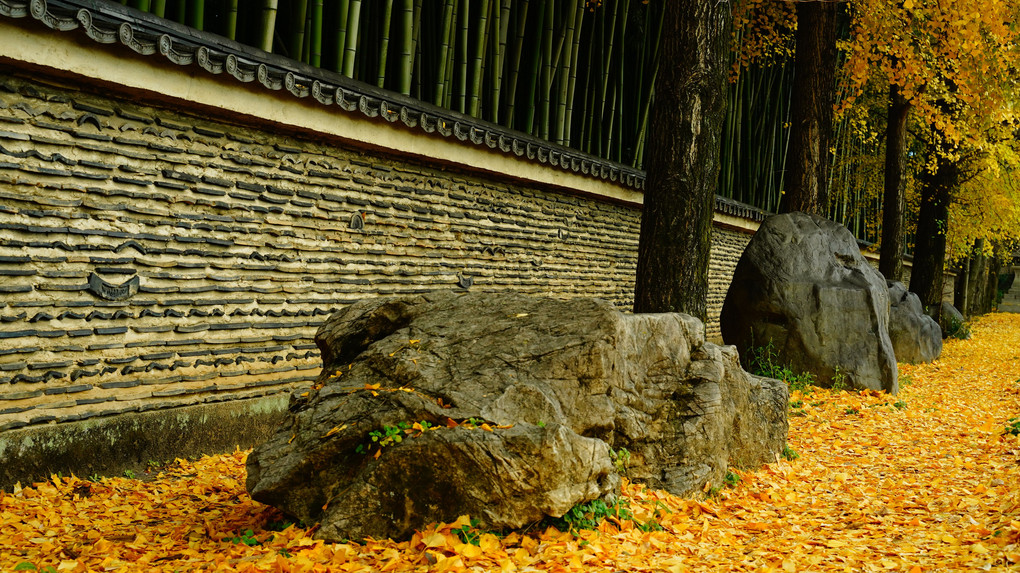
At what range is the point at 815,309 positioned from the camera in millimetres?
7922

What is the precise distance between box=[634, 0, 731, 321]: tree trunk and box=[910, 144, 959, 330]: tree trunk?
376 inches

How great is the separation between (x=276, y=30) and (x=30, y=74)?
7.67 ft

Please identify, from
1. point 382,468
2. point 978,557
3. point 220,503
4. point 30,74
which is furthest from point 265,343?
point 978,557

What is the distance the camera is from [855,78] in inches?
399

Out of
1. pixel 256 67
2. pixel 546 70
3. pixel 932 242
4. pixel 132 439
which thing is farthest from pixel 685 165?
pixel 932 242

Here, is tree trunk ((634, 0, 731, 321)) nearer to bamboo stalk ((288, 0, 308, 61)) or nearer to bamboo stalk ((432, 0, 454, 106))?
bamboo stalk ((432, 0, 454, 106))

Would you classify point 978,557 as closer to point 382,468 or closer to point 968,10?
point 382,468

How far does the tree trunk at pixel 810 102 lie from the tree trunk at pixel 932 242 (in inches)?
213

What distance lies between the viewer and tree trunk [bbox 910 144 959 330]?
13.8m

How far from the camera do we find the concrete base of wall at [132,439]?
4.32 m

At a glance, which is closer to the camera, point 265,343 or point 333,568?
point 333,568

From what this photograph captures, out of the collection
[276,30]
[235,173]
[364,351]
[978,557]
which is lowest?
[978,557]

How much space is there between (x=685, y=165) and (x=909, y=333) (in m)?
7.14

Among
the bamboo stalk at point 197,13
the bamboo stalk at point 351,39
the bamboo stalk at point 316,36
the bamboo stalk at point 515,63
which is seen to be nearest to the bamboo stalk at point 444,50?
the bamboo stalk at point 351,39
